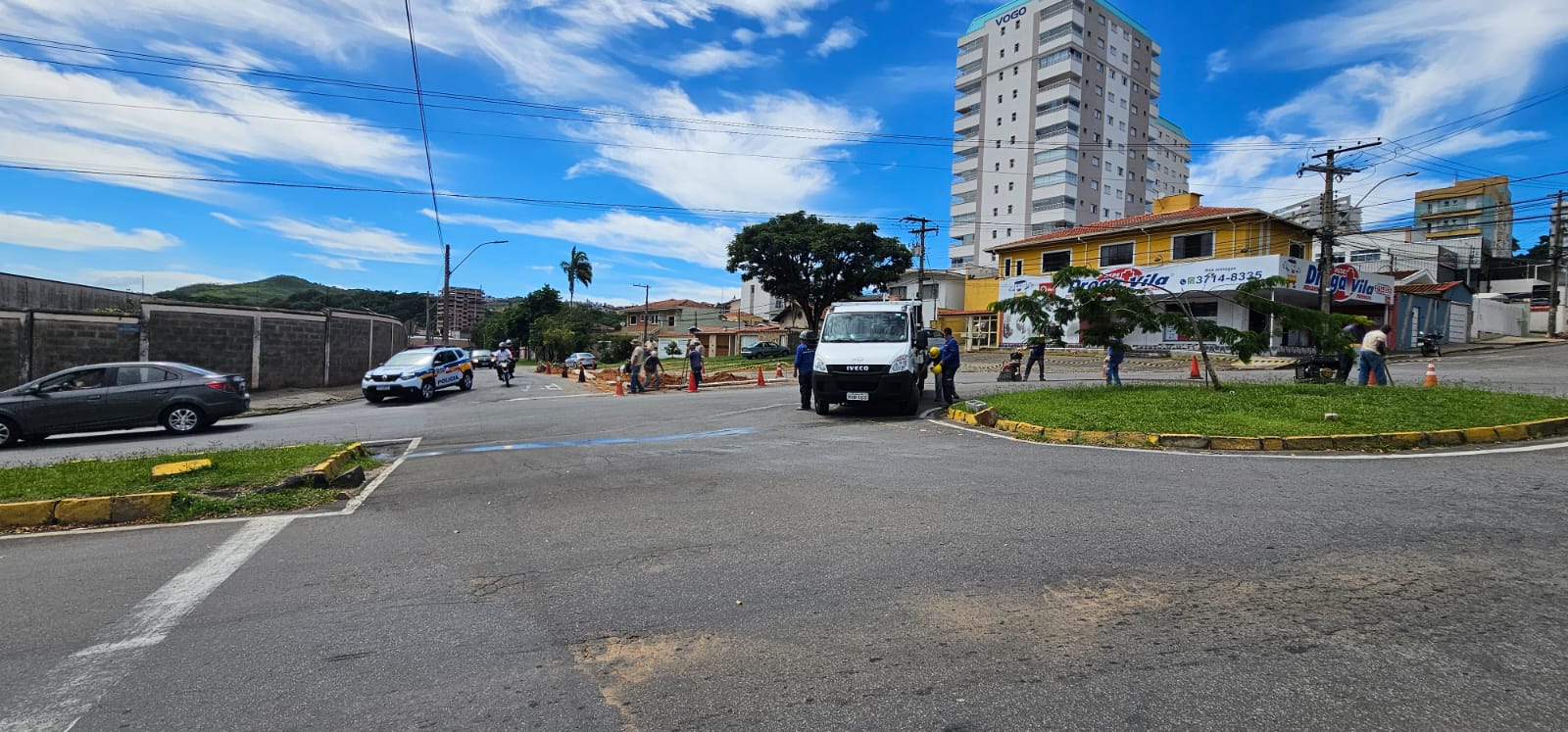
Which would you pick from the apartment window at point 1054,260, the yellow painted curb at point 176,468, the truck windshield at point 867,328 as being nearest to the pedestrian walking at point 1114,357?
the truck windshield at point 867,328

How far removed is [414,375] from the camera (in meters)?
21.0

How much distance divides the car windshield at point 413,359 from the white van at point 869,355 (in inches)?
544

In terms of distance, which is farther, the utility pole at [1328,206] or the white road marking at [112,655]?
the utility pole at [1328,206]

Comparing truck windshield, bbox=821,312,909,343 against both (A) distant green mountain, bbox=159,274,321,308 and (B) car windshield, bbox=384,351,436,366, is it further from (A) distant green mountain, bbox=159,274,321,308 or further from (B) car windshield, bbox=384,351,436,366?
(A) distant green mountain, bbox=159,274,321,308

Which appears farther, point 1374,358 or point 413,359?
point 413,359

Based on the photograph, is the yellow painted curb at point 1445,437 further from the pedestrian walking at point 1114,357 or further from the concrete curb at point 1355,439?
the pedestrian walking at point 1114,357

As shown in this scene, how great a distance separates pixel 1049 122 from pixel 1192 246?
3673 cm

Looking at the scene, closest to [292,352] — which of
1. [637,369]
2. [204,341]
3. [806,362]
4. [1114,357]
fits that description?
[204,341]

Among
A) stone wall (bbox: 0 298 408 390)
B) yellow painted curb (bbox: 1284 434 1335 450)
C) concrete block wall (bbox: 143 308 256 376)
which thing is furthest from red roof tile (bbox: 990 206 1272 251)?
concrete block wall (bbox: 143 308 256 376)

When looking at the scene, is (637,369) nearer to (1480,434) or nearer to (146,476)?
(146,476)

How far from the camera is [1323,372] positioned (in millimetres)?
16391

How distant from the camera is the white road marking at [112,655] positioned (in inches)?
117

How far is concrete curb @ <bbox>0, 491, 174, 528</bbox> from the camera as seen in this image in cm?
632

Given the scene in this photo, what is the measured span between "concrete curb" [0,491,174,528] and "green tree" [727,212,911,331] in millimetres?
41028
